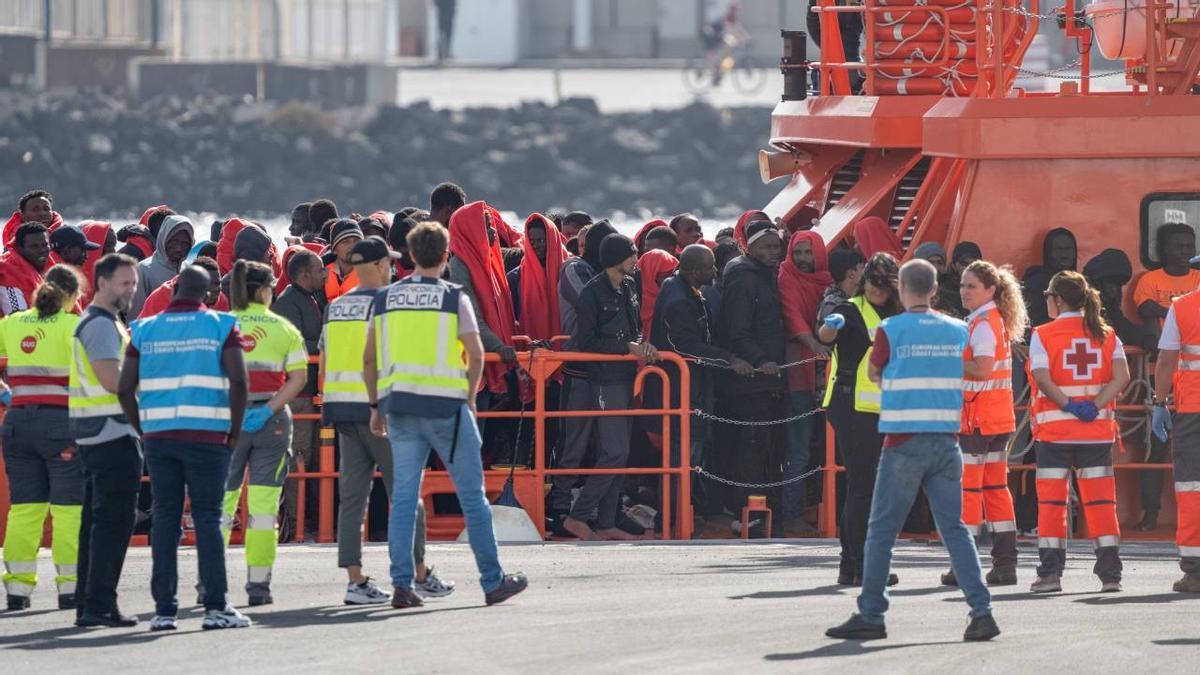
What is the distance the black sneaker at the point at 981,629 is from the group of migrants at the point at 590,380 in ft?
0.05

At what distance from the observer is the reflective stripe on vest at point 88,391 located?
9.98 m

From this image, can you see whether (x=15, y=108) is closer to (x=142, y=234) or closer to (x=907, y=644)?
(x=142, y=234)

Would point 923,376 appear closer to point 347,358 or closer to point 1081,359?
point 1081,359

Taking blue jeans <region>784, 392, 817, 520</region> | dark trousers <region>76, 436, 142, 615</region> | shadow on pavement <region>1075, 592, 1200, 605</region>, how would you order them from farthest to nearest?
blue jeans <region>784, 392, 817, 520</region> → shadow on pavement <region>1075, 592, 1200, 605</region> → dark trousers <region>76, 436, 142, 615</region>

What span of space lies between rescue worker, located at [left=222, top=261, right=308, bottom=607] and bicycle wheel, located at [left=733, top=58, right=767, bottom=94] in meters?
69.1

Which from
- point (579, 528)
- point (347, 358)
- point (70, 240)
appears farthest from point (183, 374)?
point (579, 528)

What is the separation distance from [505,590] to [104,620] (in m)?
1.75

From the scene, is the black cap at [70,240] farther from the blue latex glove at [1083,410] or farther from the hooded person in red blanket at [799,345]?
the blue latex glove at [1083,410]

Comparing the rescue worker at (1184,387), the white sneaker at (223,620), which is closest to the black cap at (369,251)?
the white sneaker at (223,620)

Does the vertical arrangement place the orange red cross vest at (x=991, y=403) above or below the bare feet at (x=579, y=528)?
above

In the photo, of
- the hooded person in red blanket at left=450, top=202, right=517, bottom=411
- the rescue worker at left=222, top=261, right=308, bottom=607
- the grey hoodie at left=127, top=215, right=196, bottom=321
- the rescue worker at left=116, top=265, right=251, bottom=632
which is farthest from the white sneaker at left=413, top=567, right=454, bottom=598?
the grey hoodie at left=127, top=215, right=196, bottom=321

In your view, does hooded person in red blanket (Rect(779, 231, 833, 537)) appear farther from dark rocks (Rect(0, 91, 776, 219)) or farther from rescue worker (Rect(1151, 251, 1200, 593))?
dark rocks (Rect(0, 91, 776, 219))

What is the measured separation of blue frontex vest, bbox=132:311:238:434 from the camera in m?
9.65

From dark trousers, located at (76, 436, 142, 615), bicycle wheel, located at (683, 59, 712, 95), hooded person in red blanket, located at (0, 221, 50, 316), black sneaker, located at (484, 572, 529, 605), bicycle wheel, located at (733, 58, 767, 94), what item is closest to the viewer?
dark trousers, located at (76, 436, 142, 615)
